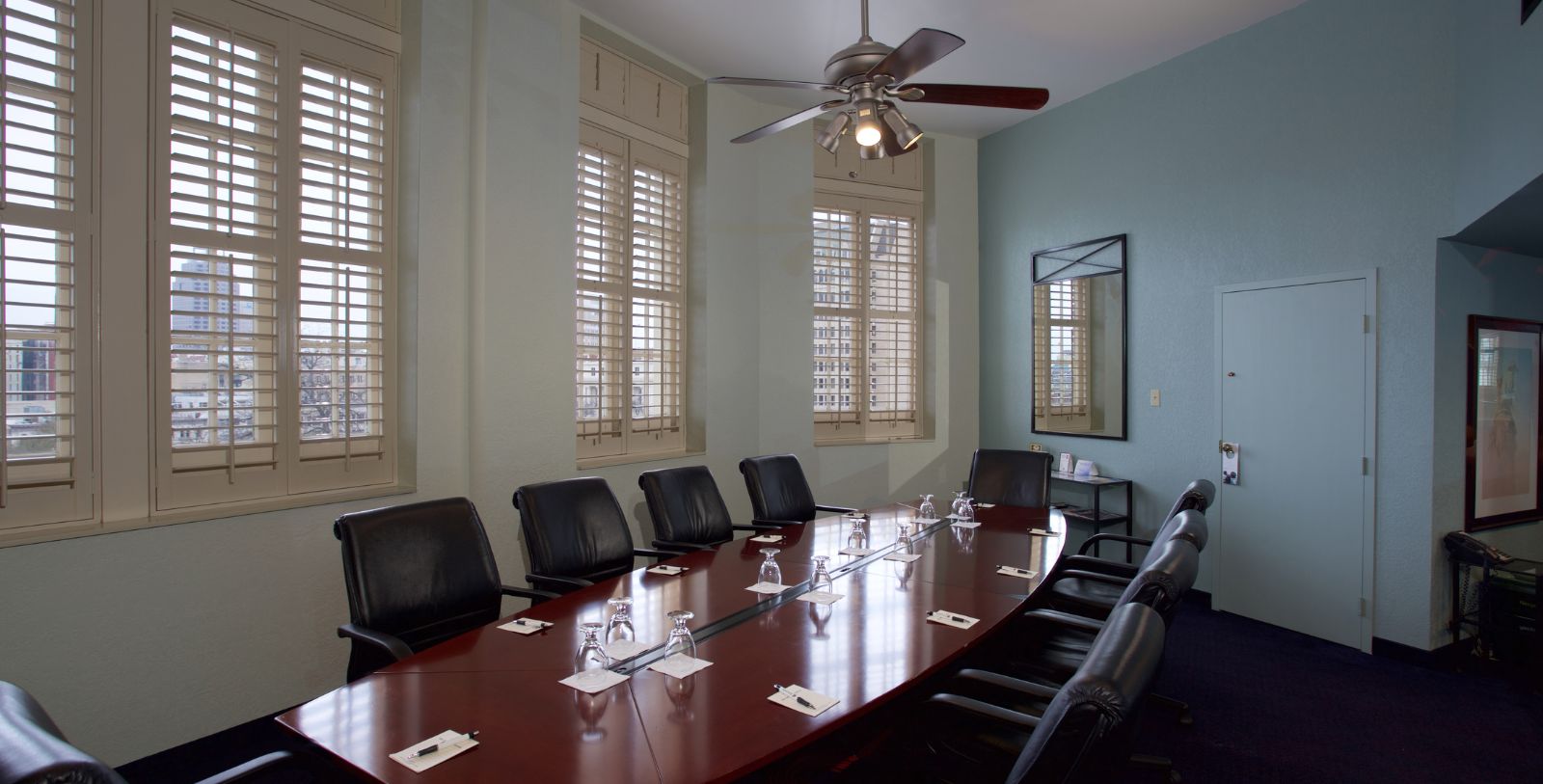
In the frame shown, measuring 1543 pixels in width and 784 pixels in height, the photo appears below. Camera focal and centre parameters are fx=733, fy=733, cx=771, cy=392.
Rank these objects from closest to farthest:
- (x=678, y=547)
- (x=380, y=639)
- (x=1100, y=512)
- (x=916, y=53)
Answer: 1. (x=380, y=639)
2. (x=916, y=53)
3. (x=678, y=547)
4. (x=1100, y=512)

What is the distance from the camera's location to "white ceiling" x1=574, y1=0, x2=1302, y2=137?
419 centimetres

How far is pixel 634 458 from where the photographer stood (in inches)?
184

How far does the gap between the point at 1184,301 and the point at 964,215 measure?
206 cm

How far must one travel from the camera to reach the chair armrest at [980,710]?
1.72m

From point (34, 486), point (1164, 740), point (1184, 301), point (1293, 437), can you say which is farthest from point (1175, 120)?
point (34, 486)

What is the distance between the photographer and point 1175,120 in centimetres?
494

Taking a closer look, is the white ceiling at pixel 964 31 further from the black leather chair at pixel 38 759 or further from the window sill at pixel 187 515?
the black leather chair at pixel 38 759

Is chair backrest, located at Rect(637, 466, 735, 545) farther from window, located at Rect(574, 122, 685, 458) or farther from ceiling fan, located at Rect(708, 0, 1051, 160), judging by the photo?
ceiling fan, located at Rect(708, 0, 1051, 160)

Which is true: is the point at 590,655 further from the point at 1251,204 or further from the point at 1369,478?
the point at 1251,204

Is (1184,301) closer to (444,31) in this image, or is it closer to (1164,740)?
(1164,740)

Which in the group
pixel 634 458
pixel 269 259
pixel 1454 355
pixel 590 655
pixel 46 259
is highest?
pixel 269 259

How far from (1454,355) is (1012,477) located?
2.33 meters

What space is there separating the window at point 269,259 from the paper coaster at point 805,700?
2.64m

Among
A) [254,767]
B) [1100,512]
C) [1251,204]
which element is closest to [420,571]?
[254,767]
